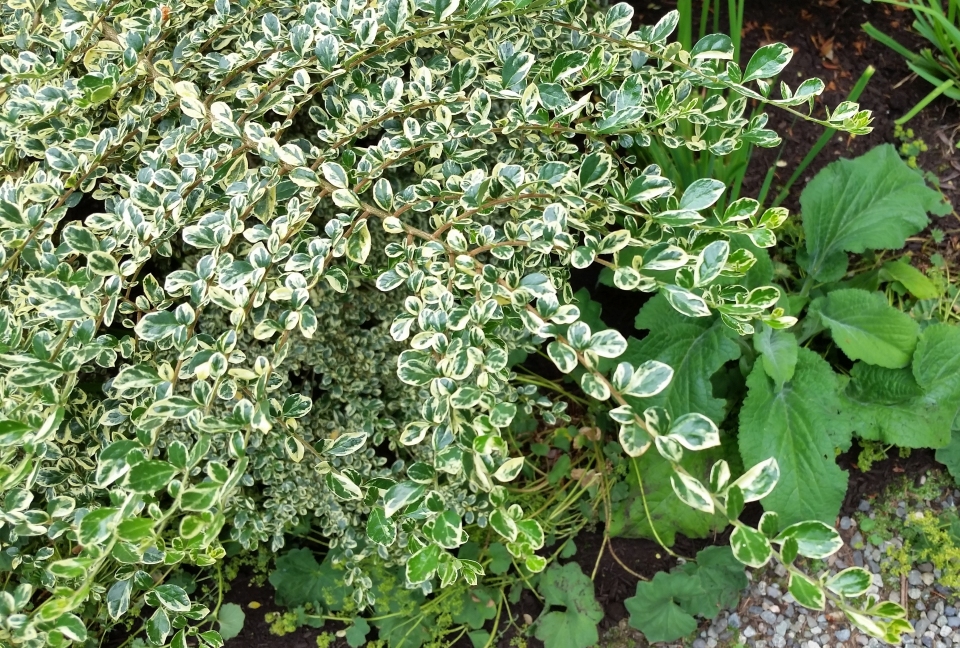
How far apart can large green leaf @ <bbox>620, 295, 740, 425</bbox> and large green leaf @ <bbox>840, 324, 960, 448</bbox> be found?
1.20ft

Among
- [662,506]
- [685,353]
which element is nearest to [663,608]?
[662,506]

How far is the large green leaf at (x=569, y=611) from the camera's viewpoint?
5.74ft

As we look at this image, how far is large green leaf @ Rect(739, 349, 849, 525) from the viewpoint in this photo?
170 centimetres

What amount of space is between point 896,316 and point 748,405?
0.46 m

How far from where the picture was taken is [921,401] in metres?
1.79

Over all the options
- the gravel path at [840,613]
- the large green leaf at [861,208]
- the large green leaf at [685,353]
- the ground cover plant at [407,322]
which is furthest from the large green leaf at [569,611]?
the large green leaf at [861,208]

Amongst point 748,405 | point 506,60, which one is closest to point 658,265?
point 506,60

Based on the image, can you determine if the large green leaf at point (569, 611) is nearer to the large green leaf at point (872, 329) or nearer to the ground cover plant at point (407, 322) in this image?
the ground cover plant at point (407, 322)

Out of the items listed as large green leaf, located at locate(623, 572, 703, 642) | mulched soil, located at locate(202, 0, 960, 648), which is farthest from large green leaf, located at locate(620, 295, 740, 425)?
large green leaf, located at locate(623, 572, 703, 642)

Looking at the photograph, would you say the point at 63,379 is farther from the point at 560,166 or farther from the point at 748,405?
the point at 748,405

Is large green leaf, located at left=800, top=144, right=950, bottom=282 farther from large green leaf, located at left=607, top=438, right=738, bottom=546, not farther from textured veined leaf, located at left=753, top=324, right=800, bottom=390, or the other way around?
large green leaf, located at left=607, top=438, right=738, bottom=546

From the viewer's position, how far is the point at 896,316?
179 cm

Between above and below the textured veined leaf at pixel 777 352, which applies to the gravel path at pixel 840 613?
below

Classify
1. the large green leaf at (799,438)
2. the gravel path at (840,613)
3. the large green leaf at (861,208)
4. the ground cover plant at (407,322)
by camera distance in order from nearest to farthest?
1. the ground cover plant at (407,322)
2. the large green leaf at (799,438)
3. the gravel path at (840,613)
4. the large green leaf at (861,208)
